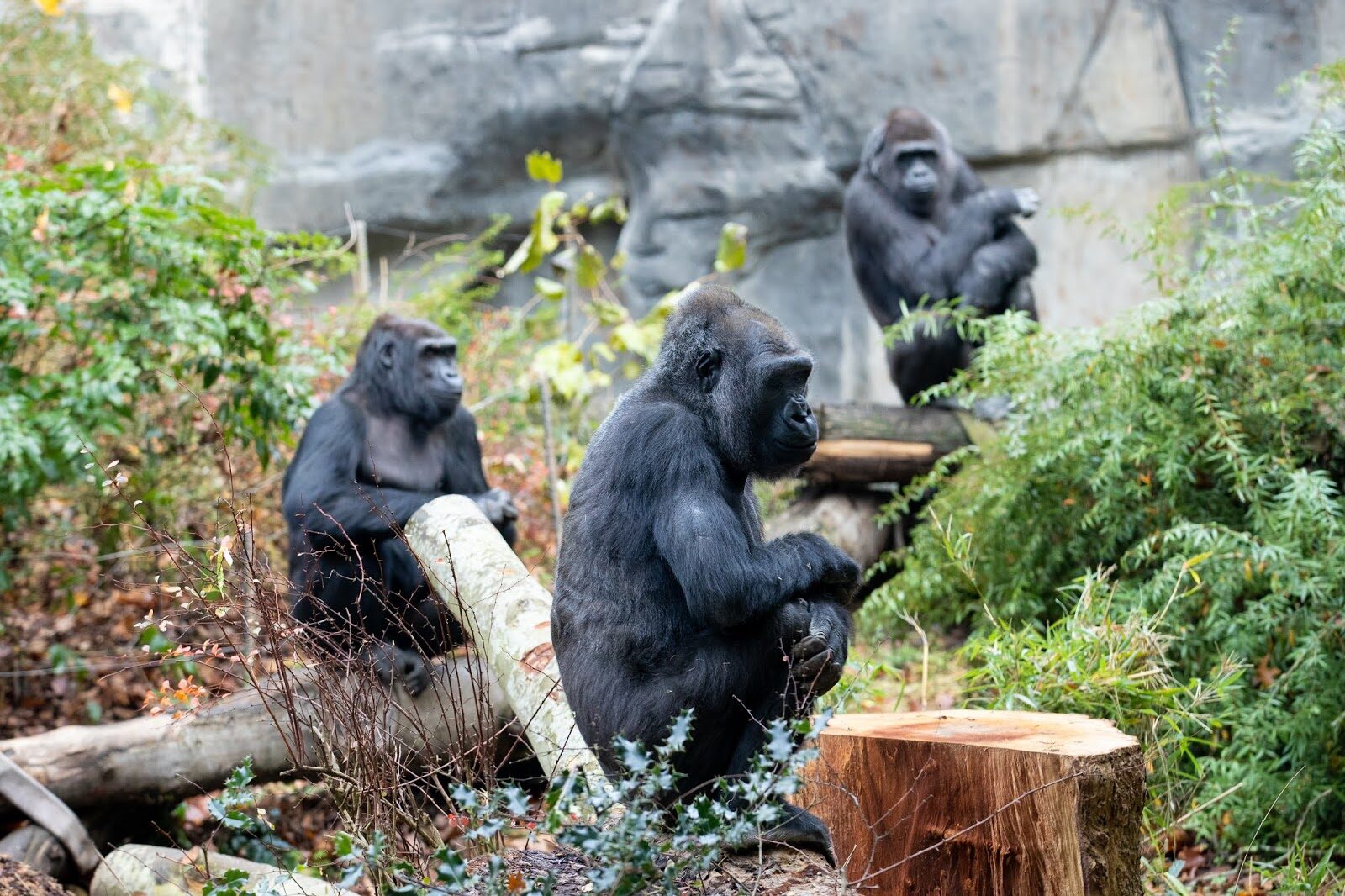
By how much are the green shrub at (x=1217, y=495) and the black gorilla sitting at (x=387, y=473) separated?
7.41 feet

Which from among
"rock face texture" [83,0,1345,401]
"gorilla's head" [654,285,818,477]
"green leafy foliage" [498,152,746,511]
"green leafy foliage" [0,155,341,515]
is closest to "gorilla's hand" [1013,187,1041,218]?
"green leafy foliage" [498,152,746,511]

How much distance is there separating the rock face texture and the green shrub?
530 cm

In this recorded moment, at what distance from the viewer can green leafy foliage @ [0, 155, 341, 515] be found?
5488 mm

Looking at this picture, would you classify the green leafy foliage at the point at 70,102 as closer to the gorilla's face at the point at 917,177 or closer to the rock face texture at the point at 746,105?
the rock face texture at the point at 746,105

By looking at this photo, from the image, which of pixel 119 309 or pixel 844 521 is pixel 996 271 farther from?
pixel 119 309

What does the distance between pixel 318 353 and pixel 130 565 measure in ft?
6.52

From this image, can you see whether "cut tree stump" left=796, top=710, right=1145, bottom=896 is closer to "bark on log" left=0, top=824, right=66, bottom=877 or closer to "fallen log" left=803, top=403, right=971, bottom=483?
"bark on log" left=0, top=824, right=66, bottom=877

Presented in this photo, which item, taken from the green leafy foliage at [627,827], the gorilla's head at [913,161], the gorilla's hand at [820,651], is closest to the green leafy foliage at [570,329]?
the gorilla's head at [913,161]

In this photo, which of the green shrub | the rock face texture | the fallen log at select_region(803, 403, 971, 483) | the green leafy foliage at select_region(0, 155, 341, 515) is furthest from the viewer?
the rock face texture

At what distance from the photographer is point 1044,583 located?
235 inches

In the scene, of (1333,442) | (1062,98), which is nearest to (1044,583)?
(1333,442)

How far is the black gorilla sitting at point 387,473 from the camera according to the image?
5680 mm

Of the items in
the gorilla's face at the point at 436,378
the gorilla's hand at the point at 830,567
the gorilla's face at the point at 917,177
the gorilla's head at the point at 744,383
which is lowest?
the gorilla's hand at the point at 830,567

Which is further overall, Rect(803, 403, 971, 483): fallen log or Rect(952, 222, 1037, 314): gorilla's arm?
Rect(952, 222, 1037, 314): gorilla's arm
